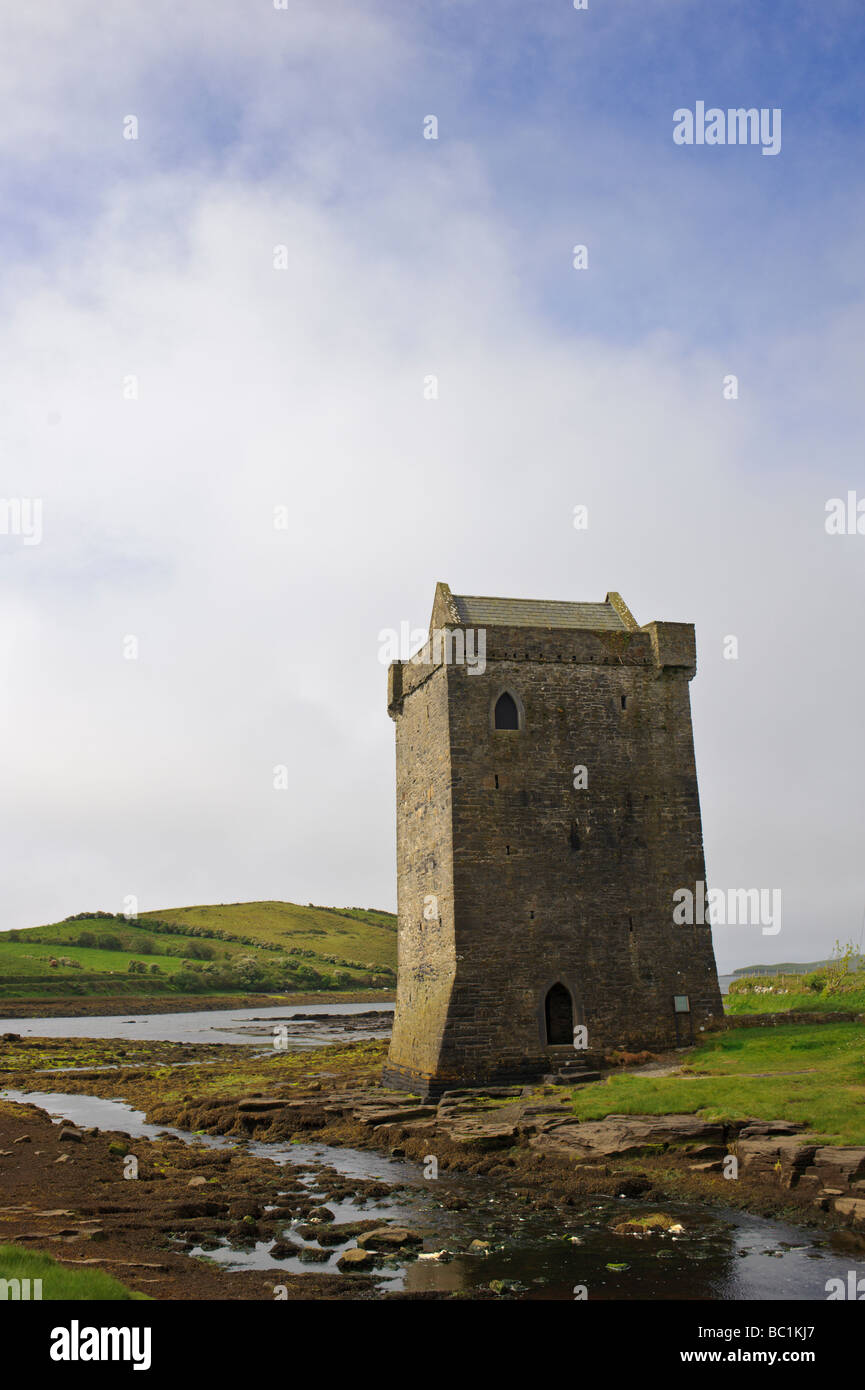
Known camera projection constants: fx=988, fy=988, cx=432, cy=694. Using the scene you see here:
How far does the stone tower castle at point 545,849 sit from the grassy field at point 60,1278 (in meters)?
15.5

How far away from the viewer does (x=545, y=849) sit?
2695 centimetres

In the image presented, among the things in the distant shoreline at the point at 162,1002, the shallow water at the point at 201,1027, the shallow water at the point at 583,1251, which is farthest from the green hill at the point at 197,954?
the shallow water at the point at 583,1251

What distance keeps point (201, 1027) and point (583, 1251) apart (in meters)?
67.7

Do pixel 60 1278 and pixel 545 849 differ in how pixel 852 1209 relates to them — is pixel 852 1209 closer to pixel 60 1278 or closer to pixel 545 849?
pixel 60 1278

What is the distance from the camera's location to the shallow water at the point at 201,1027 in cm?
6075

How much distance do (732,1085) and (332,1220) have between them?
8.86 meters

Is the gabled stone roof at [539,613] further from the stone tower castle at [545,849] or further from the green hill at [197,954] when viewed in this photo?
the green hill at [197,954]

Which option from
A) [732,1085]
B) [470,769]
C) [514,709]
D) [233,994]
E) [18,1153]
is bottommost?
[233,994]

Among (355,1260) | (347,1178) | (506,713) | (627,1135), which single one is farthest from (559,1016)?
(355,1260)

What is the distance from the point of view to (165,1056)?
1861 inches

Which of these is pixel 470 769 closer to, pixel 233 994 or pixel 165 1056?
pixel 165 1056

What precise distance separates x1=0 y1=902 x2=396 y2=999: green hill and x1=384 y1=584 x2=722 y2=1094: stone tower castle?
7830cm

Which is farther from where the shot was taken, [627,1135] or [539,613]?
[539,613]
